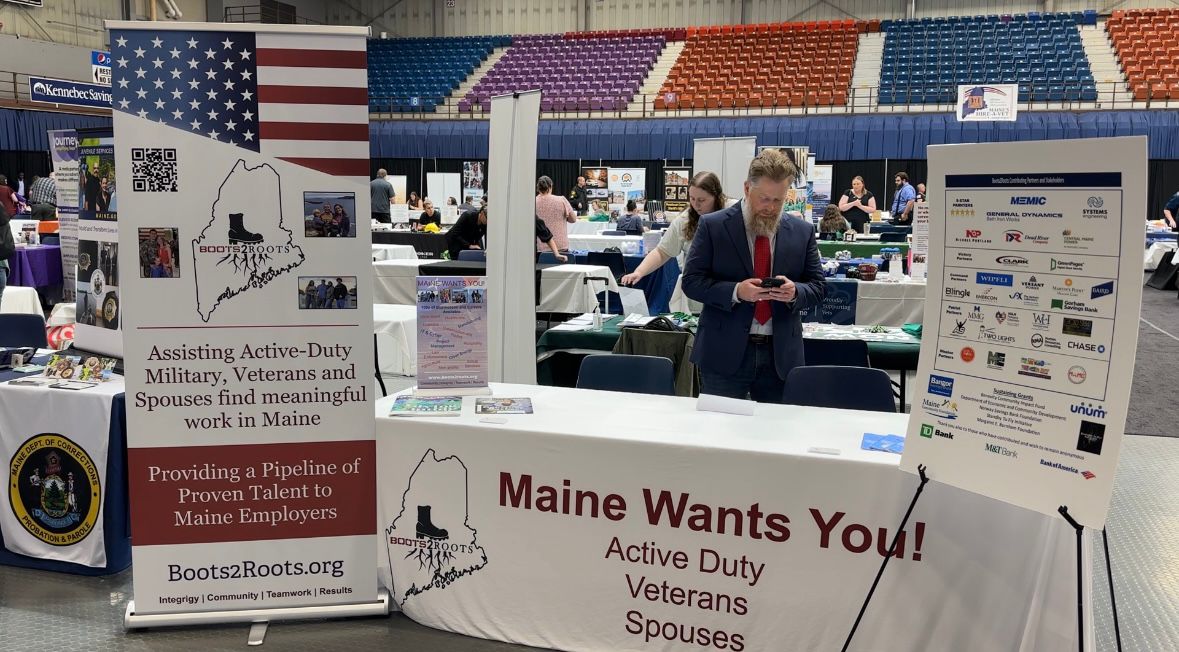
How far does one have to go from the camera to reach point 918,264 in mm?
6090

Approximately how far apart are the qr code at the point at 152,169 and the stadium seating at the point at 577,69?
16.9 m

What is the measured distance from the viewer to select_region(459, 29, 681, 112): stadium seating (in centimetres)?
1972

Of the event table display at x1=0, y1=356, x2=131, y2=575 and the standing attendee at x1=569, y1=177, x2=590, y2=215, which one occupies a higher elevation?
the standing attendee at x1=569, y1=177, x2=590, y2=215

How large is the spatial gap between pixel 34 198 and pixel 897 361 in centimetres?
1169

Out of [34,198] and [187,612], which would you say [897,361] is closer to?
[187,612]

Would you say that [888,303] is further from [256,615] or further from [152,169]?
[152,169]

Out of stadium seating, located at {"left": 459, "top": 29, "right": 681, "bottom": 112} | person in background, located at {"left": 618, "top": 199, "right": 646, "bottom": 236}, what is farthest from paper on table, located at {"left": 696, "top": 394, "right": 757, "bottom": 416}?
stadium seating, located at {"left": 459, "top": 29, "right": 681, "bottom": 112}

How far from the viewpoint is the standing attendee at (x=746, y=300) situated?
3.09m

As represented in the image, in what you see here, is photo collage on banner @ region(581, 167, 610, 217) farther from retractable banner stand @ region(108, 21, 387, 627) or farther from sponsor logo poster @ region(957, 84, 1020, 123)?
retractable banner stand @ region(108, 21, 387, 627)

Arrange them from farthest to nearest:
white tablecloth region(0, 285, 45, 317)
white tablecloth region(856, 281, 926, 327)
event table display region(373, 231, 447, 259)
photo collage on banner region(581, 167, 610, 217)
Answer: photo collage on banner region(581, 167, 610, 217) < event table display region(373, 231, 447, 259) < white tablecloth region(856, 281, 926, 327) < white tablecloth region(0, 285, 45, 317)

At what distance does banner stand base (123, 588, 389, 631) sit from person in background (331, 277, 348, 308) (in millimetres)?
927

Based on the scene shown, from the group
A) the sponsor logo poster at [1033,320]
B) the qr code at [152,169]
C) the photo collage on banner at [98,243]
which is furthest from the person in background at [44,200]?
the sponsor logo poster at [1033,320]

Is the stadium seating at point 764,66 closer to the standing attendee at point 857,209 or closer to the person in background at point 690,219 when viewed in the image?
the standing attendee at point 857,209

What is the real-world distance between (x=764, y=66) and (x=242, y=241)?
18.8 m
